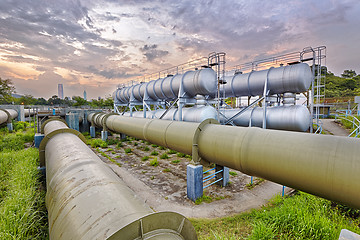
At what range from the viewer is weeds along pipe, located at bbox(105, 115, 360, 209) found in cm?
355

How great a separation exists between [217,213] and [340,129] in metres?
20.9

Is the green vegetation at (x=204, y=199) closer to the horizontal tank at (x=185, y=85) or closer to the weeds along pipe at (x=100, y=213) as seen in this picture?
the weeds along pipe at (x=100, y=213)

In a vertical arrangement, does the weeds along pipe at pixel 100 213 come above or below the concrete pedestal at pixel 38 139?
above

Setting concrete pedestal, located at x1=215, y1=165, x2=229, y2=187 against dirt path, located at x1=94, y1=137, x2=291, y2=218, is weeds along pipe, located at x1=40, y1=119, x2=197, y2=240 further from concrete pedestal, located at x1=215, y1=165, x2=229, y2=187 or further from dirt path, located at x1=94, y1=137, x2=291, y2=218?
concrete pedestal, located at x1=215, y1=165, x2=229, y2=187

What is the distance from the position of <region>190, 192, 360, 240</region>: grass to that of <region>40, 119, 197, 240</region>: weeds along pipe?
7.77 ft

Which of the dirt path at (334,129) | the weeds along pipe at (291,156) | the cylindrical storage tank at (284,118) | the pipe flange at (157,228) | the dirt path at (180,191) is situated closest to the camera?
the pipe flange at (157,228)

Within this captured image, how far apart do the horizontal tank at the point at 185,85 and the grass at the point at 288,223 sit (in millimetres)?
8984

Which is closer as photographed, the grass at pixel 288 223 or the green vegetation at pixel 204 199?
the grass at pixel 288 223

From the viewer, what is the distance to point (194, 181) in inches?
286

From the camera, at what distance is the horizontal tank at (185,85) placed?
13.3 m

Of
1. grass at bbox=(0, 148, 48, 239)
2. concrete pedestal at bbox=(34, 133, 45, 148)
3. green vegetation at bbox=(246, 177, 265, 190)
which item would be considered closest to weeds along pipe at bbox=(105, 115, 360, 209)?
green vegetation at bbox=(246, 177, 265, 190)

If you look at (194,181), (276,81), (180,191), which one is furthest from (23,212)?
(276,81)

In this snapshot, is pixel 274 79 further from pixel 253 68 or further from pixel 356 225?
pixel 356 225

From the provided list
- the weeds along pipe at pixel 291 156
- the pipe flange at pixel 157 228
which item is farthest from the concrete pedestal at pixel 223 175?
the pipe flange at pixel 157 228
